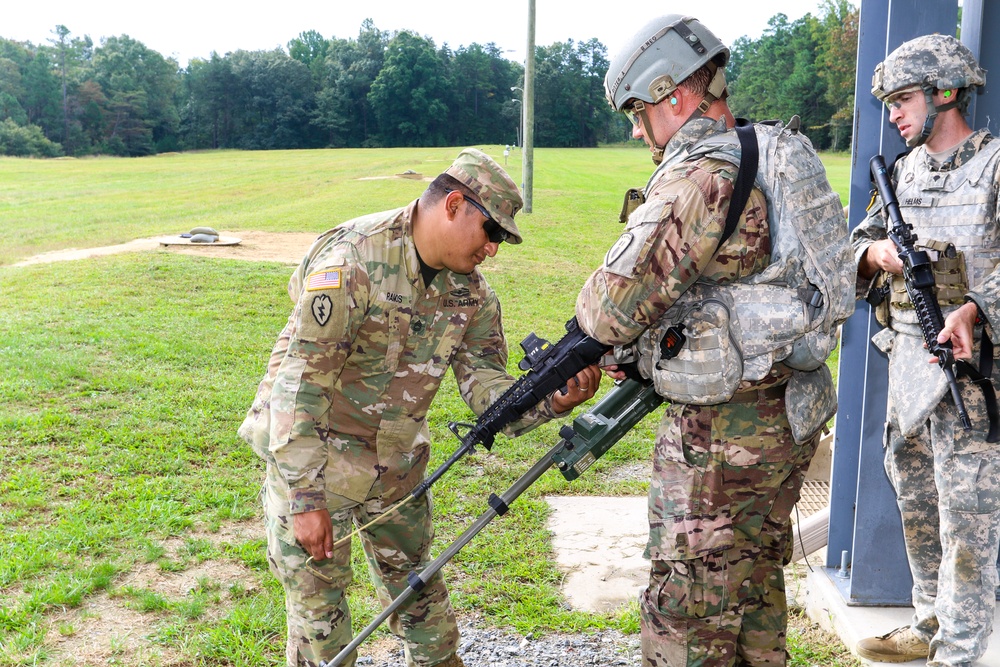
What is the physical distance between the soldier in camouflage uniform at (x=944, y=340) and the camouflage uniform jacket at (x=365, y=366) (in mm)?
1541

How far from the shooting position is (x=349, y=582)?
10.8ft

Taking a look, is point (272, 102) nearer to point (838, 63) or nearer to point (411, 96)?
point (411, 96)

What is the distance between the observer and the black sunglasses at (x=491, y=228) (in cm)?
301

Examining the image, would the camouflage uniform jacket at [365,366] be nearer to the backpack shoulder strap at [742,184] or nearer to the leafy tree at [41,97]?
the backpack shoulder strap at [742,184]

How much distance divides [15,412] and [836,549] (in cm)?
643

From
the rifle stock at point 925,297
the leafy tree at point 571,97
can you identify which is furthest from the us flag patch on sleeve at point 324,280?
the leafy tree at point 571,97

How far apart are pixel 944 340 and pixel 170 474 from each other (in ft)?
16.8

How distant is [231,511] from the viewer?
570 centimetres

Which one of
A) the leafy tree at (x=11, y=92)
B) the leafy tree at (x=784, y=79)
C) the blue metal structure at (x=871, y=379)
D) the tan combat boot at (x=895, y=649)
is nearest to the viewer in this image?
the tan combat boot at (x=895, y=649)

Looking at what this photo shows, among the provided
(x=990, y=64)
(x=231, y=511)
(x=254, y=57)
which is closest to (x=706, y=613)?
(x=990, y=64)

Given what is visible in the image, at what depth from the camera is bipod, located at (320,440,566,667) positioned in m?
2.99

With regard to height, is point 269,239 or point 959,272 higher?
point 959,272

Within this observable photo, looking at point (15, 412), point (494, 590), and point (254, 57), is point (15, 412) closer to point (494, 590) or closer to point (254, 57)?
point (494, 590)

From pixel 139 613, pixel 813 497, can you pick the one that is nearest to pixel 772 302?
pixel 139 613
